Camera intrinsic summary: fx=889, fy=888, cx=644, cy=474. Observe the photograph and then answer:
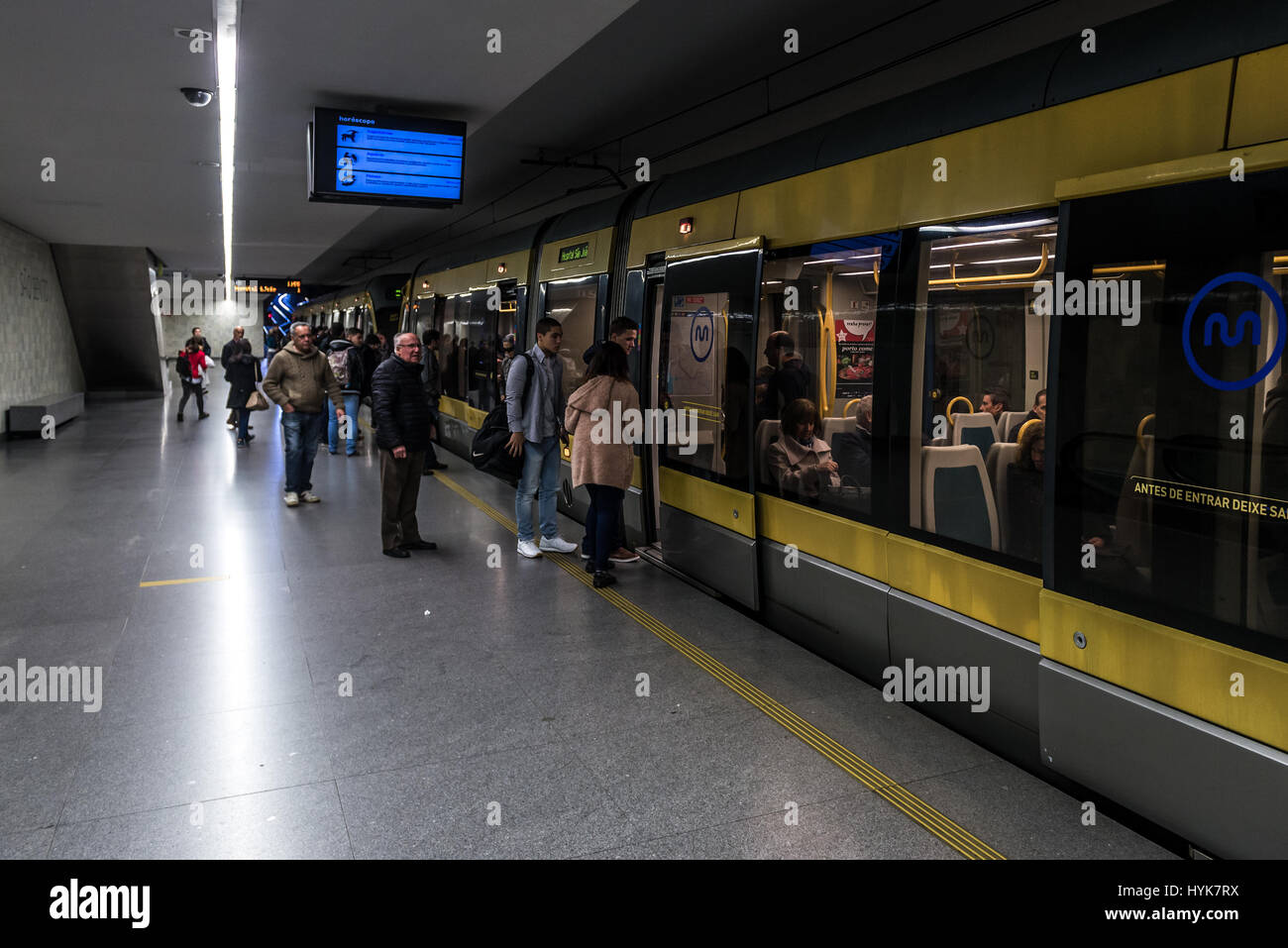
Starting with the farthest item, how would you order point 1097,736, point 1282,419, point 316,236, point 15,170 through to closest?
1. point 316,236
2. point 15,170
3. point 1097,736
4. point 1282,419

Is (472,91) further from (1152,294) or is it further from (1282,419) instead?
(1282,419)

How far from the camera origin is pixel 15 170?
10391 mm

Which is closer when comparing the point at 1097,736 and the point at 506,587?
the point at 1097,736

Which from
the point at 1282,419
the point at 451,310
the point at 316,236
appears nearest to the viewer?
the point at 1282,419

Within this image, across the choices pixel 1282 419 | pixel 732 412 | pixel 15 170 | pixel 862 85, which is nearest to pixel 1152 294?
pixel 1282 419

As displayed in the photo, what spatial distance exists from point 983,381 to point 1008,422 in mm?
202

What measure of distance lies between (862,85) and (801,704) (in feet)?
18.1

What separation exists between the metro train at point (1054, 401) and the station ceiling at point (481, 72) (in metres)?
1.78

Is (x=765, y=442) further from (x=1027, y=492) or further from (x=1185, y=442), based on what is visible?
(x=1185, y=442)

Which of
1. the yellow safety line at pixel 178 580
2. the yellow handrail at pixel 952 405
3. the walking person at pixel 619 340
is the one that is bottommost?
the yellow safety line at pixel 178 580

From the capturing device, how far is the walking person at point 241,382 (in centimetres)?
1330

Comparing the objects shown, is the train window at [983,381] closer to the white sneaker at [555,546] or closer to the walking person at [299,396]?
the white sneaker at [555,546]

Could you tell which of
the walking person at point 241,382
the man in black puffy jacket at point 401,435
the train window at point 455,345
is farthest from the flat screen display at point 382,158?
the walking person at point 241,382

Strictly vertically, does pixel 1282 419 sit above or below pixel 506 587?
above
